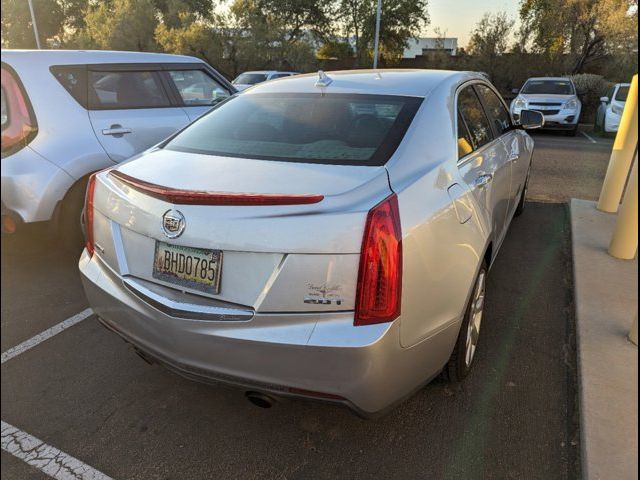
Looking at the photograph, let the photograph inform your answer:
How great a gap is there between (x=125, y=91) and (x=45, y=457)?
11.9ft

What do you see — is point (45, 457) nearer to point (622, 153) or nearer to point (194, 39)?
point (622, 153)

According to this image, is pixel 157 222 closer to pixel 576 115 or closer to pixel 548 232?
pixel 548 232

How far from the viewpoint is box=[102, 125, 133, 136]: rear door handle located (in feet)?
14.2

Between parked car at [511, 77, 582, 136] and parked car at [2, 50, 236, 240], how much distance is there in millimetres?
10972

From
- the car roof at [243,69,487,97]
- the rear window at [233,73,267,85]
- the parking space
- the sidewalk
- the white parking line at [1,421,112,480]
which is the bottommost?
the parking space

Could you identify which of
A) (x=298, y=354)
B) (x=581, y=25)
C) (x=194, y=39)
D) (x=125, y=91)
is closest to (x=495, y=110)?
(x=298, y=354)

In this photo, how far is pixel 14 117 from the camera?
376 centimetres

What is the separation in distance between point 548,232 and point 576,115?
1000cm

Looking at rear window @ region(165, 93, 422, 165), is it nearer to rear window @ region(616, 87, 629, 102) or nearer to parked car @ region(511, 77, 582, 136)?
parked car @ region(511, 77, 582, 136)

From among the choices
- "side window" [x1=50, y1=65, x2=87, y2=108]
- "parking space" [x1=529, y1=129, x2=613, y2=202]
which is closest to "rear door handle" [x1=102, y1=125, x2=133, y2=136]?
"side window" [x1=50, y1=65, x2=87, y2=108]

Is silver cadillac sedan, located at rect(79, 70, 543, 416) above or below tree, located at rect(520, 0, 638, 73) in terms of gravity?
below

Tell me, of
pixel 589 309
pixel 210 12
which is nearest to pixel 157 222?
pixel 589 309

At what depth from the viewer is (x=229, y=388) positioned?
78.9 inches

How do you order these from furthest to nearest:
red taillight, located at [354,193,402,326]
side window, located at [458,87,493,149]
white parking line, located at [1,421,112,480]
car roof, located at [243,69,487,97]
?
side window, located at [458,87,493,149], car roof, located at [243,69,487,97], white parking line, located at [1,421,112,480], red taillight, located at [354,193,402,326]
